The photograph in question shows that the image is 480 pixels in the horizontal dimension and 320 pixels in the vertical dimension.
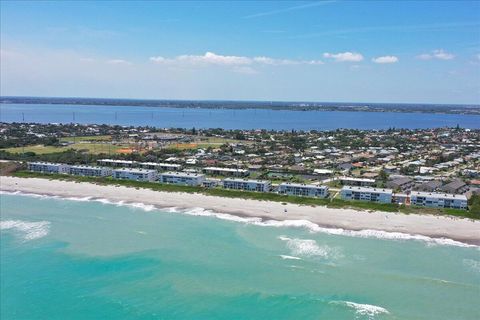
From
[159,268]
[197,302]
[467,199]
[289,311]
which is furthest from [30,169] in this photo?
[467,199]

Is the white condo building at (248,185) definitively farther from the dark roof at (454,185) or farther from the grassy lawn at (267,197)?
the dark roof at (454,185)

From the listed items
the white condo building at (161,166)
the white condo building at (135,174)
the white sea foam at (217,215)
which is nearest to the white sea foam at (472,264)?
the white sea foam at (217,215)

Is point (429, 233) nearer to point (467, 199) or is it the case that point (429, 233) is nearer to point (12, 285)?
point (467, 199)

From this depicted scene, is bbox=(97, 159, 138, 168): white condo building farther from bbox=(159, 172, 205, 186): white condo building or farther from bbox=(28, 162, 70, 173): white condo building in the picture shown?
bbox=(159, 172, 205, 186): white condo building

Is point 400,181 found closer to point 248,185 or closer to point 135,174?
point 248,185

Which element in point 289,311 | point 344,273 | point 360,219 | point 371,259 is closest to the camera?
point 289,311

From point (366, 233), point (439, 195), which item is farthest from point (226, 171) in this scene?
point (439, 195)
